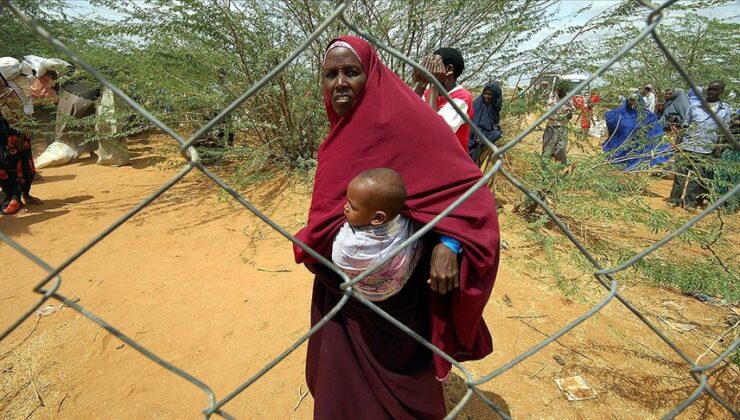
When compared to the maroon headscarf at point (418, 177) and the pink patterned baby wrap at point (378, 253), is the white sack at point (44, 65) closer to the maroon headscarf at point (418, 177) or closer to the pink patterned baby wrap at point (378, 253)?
the maroon headscarf at point (418, 177)

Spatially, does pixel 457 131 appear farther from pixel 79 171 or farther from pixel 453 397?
pixel 79 171

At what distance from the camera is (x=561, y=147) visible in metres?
4.85

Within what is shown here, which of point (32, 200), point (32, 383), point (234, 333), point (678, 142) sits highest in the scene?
point (678, 142)

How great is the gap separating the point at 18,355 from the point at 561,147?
18.2ft

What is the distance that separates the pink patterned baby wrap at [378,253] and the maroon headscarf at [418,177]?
68 mm

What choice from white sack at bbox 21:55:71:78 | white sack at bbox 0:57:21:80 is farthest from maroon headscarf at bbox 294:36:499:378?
white sack at bbox 0:57:21:80

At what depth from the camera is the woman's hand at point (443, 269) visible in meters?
1.14

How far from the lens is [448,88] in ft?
8.52

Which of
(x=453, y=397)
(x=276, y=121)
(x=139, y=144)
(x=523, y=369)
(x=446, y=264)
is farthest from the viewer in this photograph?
(x=139, y=144)

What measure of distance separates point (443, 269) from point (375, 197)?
0.30 m

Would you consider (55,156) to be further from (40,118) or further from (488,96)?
(488,96)

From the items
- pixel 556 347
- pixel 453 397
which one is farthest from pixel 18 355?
pixel 556 347

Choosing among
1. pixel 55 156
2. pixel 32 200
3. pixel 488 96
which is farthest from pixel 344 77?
pixel 55 156

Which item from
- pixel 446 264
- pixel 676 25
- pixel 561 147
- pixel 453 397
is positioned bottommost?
pixel 453 397
